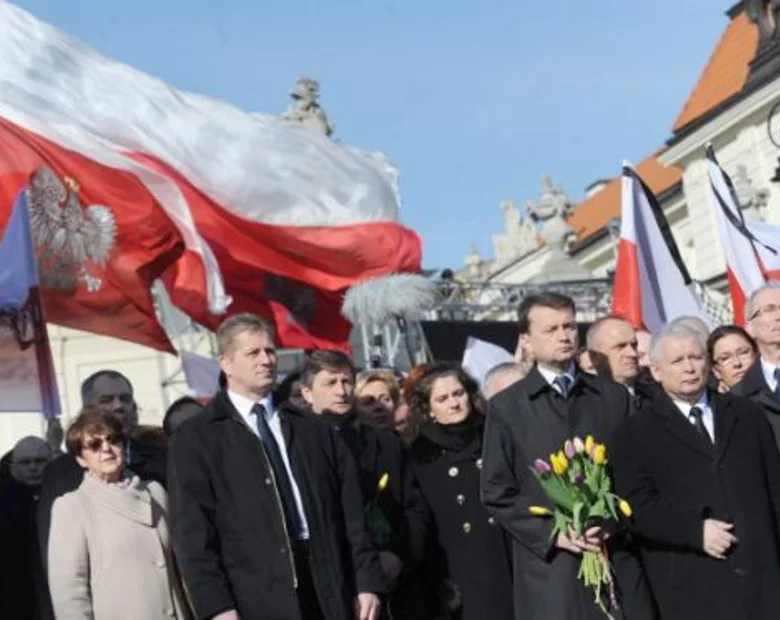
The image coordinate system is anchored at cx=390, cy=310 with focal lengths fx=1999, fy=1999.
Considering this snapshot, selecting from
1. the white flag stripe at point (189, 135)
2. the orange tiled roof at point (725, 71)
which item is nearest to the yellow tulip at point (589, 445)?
the white flag stripe at point (189, 135)

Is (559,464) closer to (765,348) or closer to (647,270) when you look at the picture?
(765,348)

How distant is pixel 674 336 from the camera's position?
807 centimetres

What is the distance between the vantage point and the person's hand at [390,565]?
837 cm

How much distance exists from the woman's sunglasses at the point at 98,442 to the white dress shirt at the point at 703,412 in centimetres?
225

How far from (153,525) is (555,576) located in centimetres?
163

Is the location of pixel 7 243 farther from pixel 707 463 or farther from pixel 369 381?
pixel 707 463

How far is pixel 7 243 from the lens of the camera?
381 inches

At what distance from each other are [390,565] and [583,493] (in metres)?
1.08

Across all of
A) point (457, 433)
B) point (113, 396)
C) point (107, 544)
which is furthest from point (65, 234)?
point (107, 544)

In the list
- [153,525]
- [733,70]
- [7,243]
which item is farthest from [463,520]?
[733,70]

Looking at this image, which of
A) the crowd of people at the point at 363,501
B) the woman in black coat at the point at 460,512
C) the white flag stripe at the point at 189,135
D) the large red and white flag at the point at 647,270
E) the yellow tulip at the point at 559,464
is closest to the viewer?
the crowd of people at the point at 363,501

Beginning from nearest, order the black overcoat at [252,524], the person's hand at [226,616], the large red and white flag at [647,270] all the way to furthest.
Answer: the person's hand at [226,616], the black overcoat at [252,524], the large red and white flag at [647,270]

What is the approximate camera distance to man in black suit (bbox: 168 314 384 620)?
24.3 ft

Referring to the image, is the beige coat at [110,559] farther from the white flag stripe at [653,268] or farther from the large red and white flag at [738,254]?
the large red and white flag at [738,254]
